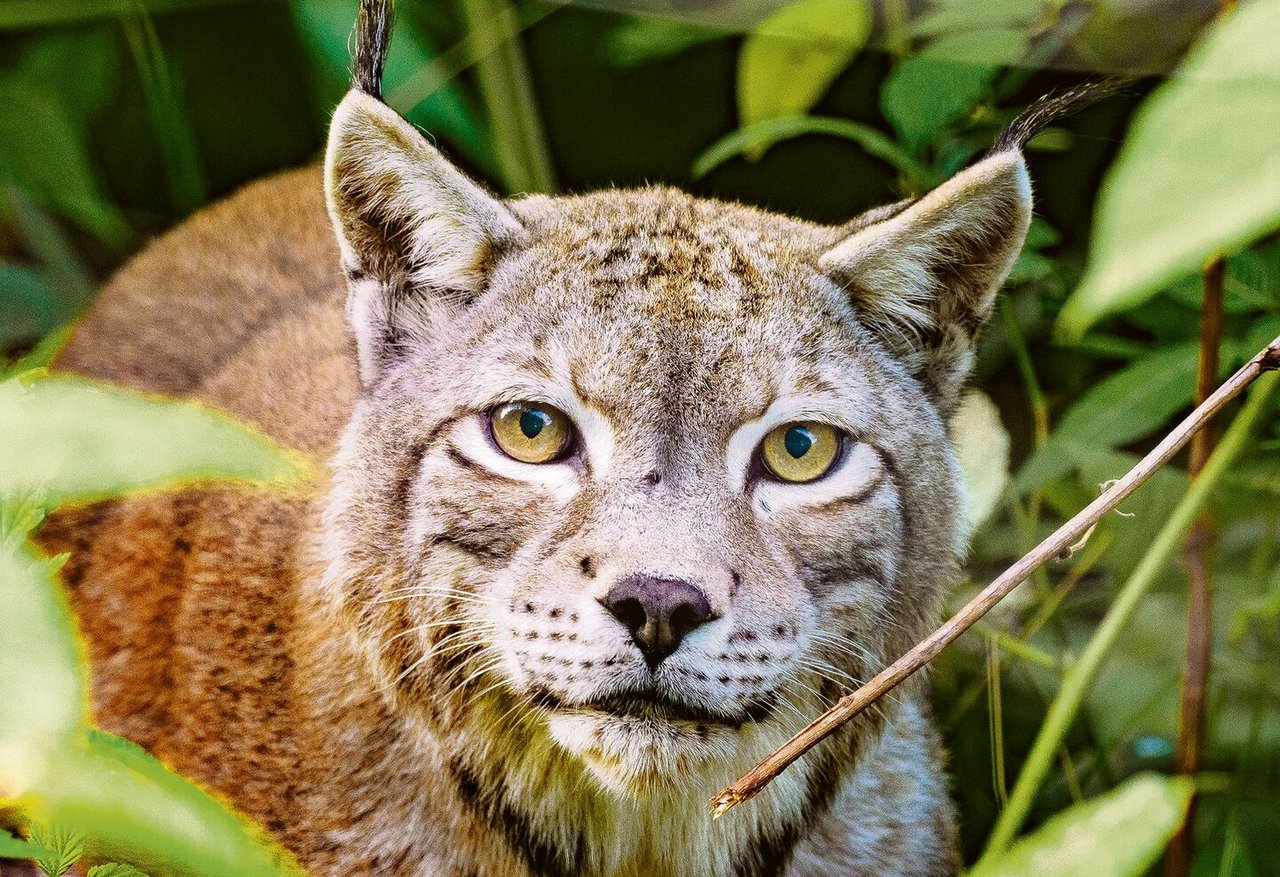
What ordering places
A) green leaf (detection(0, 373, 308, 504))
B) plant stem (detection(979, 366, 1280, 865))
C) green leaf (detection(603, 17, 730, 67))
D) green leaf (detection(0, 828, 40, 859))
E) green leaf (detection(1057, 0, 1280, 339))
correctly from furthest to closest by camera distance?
green leaf (detection(603, 17, 730, 67)) → plant stem (detection(979, 366, 1280, 865)) → green leaf (detection(0, 828, 40, 859)) → green leaf (detection(0, 373, 308, 504)) → green leaf (detection(1057, 0, 1280, 339))

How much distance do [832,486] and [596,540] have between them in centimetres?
51

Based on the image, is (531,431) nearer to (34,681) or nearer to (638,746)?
(638,746)

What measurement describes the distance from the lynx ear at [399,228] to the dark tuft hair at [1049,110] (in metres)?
0.92

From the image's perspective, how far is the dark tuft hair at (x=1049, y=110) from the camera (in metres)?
2.29

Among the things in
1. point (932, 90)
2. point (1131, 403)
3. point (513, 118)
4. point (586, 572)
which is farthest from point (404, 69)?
point (586, 572)

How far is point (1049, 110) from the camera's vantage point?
2.28m

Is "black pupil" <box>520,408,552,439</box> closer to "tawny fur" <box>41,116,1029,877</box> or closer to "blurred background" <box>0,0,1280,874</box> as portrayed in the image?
"tawny fur" <box>41,116,1029,877</box>

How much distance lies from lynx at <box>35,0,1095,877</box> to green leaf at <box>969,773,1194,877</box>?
0.84 metres

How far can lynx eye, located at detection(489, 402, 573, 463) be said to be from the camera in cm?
227

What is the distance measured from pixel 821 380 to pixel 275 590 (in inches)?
50.4

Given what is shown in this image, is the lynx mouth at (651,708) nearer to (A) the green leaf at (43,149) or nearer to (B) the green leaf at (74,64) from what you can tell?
(A) the green leaf at (43,149)

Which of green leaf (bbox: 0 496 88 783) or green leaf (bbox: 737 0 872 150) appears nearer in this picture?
green leaf (bbox: 0 496 88 783)

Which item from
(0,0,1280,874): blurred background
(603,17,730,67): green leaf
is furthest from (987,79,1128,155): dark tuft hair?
(603,17,730,67): green leaf

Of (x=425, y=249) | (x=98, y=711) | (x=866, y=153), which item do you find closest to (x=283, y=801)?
(x=98, y=711)
